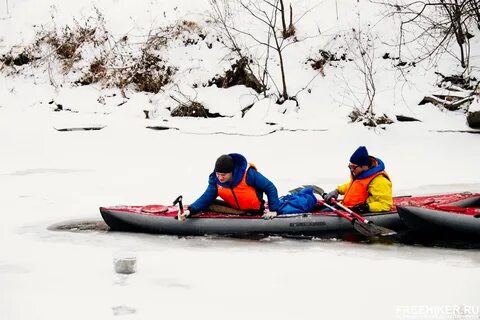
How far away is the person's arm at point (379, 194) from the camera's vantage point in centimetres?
687

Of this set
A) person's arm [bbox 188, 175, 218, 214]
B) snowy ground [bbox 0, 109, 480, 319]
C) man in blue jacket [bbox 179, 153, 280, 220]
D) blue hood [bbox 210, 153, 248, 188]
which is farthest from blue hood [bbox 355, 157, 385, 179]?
person's arm [bbox 188, 175, 218, 214]

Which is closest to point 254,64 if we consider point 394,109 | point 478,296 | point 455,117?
point 394,109

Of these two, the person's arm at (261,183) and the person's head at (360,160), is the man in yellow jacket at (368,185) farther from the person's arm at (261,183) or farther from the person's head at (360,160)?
the person's arm at (261,183)

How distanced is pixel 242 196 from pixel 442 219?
6.91 feet

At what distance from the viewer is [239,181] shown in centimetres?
684

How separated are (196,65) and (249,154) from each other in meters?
4.10

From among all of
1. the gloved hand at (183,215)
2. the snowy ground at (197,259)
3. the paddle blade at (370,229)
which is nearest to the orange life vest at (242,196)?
the gloved hand at (183,215)

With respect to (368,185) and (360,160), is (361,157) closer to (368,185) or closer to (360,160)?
(360,160)

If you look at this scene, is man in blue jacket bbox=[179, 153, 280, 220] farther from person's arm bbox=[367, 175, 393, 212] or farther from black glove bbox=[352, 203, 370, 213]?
person's arm bbox=[367, 175, 393, 212]

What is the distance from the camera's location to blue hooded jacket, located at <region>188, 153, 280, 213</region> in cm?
680

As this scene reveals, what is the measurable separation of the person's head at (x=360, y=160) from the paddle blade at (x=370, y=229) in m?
0.60

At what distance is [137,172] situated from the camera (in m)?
11.1

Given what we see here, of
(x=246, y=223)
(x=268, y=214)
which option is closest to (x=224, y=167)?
(x=246, y=223)

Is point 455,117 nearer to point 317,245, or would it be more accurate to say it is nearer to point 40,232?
point 317,245
